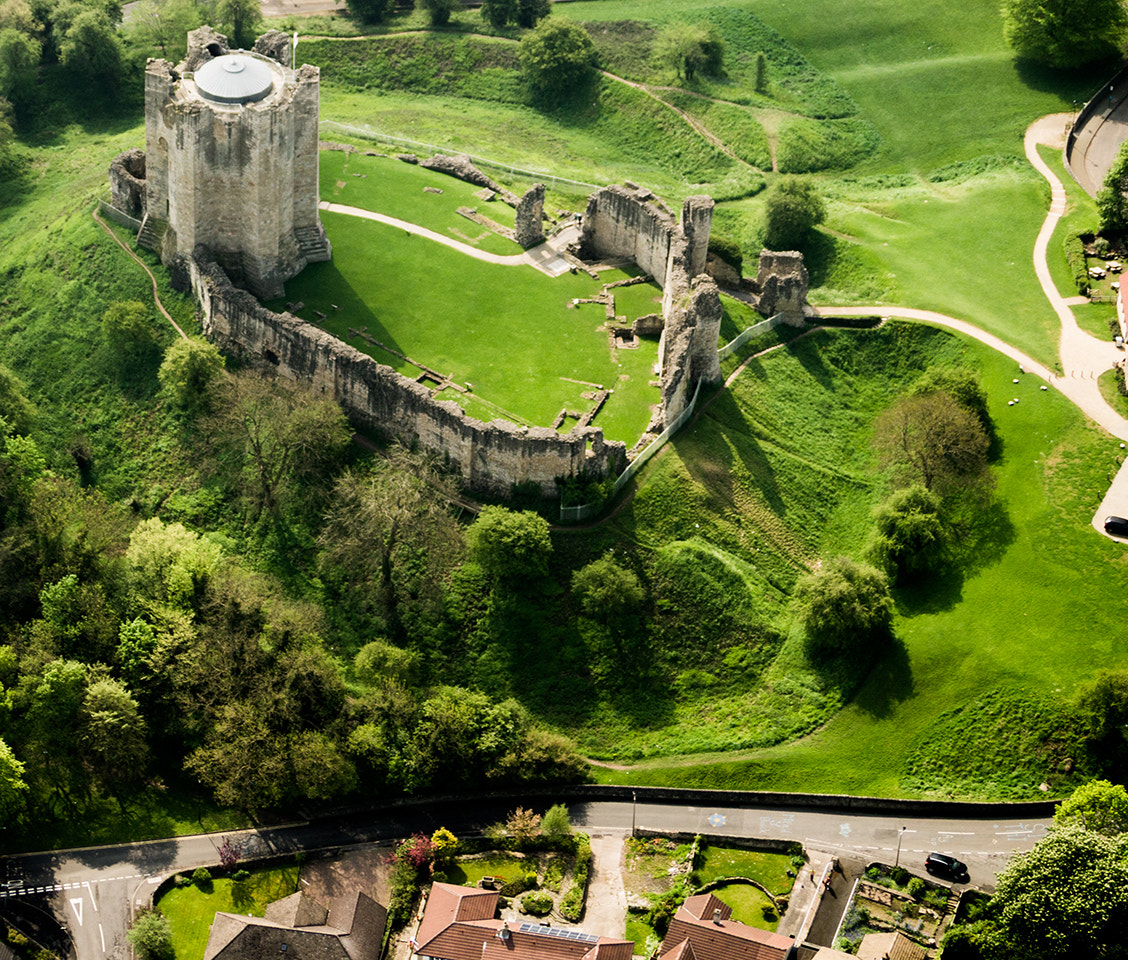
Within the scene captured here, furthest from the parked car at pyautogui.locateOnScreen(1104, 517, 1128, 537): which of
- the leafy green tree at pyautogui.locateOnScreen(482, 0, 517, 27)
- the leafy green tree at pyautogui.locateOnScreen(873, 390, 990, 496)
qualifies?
the leafy green tree at pyautogui.locateOnScreen(482, 0, 517, 27)

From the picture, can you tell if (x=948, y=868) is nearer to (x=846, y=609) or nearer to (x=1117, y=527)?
(x=846, y=609)

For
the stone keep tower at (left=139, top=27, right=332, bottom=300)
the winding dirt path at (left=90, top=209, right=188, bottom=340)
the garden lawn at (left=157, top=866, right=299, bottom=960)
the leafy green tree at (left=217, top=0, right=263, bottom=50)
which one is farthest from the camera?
the leafy green tree at (left=217, top=0, right=263, bottom=50)

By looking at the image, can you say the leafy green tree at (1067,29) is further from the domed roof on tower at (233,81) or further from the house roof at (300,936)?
the house roof at (300,936)

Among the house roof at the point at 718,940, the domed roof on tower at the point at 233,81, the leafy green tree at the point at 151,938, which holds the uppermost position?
the domed roof on tower at the point at 233,81

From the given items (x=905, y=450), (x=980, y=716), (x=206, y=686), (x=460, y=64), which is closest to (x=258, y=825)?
(x=206, y=686)

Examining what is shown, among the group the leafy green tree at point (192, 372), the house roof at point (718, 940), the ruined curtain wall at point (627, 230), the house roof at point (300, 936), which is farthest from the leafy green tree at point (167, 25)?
the house roof at point (718, 940)

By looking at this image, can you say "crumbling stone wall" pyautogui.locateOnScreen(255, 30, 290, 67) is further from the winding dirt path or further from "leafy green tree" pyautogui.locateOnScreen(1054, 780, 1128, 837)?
"leafy green tree" pyautogui.locateOnScreen(1054, 780, 1128, 837)
